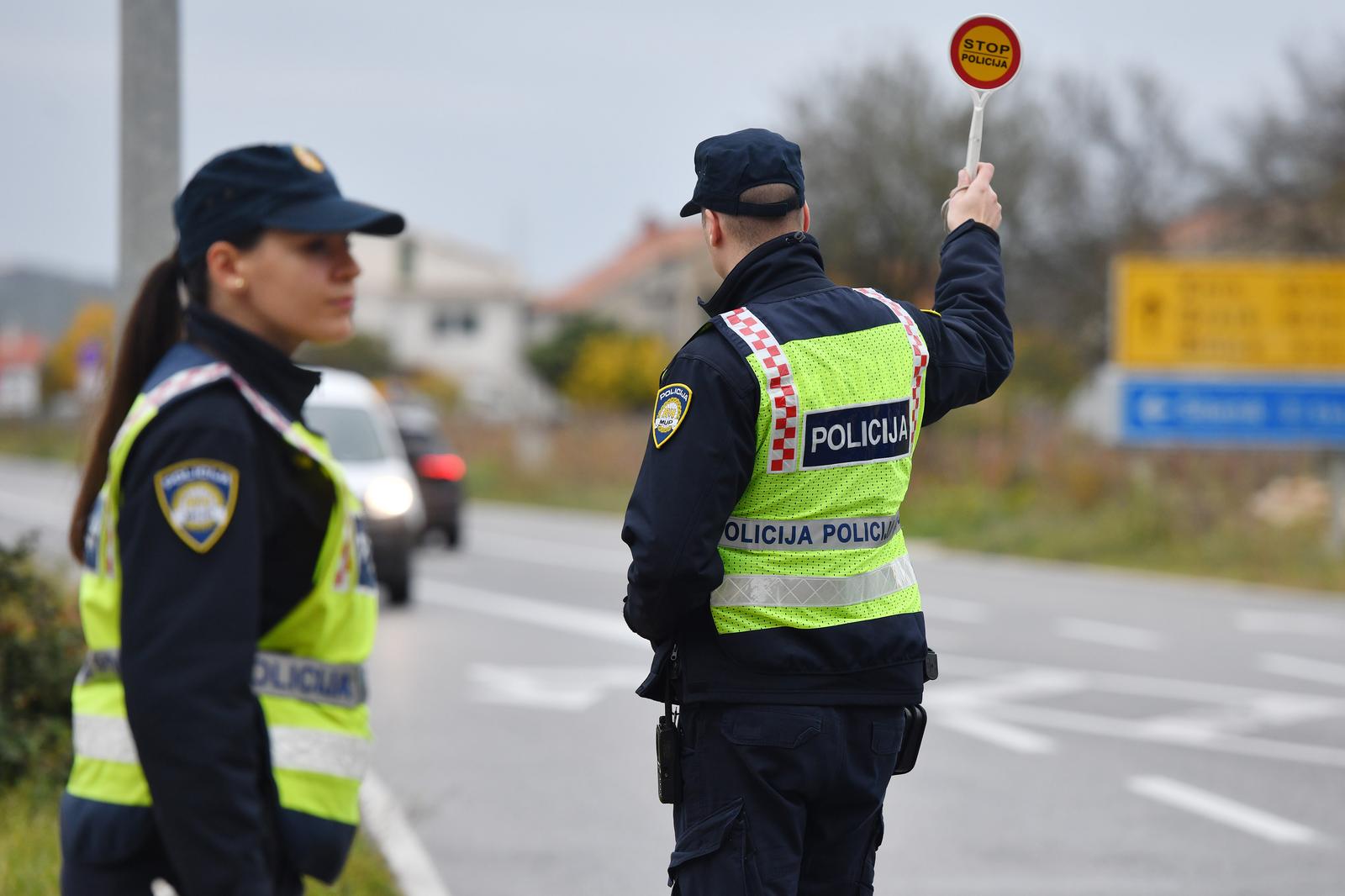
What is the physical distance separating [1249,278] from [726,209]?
1967 centimetres

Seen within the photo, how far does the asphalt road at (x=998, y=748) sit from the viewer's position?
652 cm

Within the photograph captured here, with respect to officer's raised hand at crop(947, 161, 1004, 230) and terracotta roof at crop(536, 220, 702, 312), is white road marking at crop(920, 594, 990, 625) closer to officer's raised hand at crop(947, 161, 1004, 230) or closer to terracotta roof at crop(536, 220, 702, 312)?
officer's raised hand at crop(947, 161, 1004, 230)

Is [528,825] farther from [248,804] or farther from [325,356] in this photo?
A: [325,356]

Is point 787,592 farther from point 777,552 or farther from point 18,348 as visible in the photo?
point 18,348

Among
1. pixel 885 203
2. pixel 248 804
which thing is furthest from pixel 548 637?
pixel 885 203

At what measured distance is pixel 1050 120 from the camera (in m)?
43.9

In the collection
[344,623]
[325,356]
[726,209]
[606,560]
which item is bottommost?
[325,356]

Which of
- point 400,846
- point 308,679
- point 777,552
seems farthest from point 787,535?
point 400,846

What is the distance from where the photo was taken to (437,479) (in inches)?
810

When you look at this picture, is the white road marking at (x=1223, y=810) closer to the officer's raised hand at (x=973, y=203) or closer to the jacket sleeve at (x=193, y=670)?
the officer's raised hand at (x=973, y=203)

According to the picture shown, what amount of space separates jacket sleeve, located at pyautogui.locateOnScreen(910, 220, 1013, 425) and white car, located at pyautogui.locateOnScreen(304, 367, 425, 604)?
1051cm

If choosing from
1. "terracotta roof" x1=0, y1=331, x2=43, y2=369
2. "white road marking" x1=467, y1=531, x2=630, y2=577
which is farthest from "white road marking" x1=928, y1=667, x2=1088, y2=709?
"terracotta roof" x1=0, y1=331, x2=43, y2=369

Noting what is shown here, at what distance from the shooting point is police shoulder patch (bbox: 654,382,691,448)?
3.11m

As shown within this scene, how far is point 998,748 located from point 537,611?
6.77m
